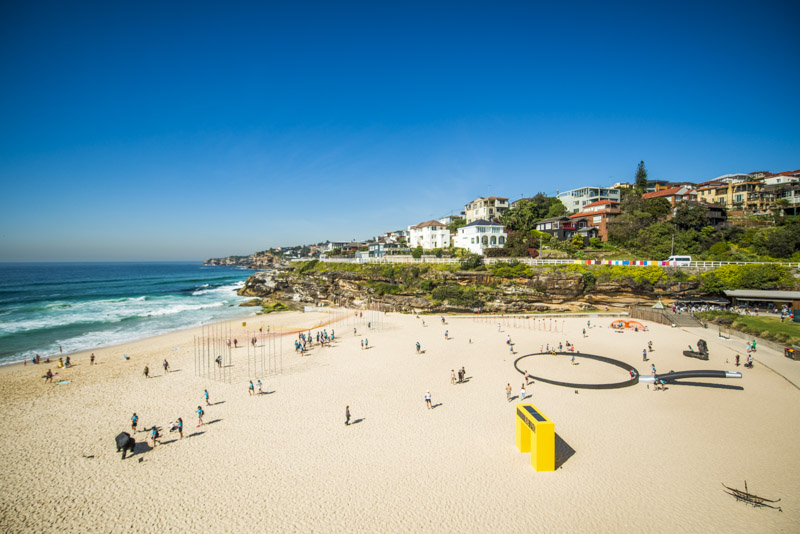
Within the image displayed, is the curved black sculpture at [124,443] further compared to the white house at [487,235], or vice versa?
the white house at [487,235]

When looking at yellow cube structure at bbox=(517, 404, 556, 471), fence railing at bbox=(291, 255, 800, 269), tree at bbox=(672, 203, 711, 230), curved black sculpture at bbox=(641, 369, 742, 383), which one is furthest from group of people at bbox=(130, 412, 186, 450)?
tree at bbox=(672, 203, 711, 230)

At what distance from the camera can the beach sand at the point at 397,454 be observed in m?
10.0

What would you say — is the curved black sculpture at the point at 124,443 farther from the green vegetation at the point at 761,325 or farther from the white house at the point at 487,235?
the white house at the point at 487,235

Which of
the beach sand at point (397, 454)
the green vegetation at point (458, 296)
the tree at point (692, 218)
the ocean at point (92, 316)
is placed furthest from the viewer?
the tree at point (692, 218)

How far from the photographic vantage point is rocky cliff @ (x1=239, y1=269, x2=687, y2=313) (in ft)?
132

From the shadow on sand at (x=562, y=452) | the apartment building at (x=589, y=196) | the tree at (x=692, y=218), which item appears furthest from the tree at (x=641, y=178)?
the shadow on sand at (x=562, y=452)

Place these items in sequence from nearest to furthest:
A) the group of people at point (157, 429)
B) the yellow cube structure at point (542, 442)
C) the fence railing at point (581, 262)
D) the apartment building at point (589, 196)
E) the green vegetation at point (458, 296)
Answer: the yellow cube structure at point (542, 442) < the group of people at point (157, 429) < the fence railing at point (581, 262) < the green vegetation at point (458, 296) < the apartment building at point (589, 196)

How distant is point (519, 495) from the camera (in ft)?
35.0

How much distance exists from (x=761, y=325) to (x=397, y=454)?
35.3 meters

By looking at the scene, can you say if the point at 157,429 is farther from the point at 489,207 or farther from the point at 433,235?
the point at 489,207

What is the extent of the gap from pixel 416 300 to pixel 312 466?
110 feet

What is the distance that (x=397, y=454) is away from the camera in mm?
12938

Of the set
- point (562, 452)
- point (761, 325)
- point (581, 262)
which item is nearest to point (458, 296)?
point (581, 262)

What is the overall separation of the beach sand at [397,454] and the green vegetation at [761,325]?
414 cm
